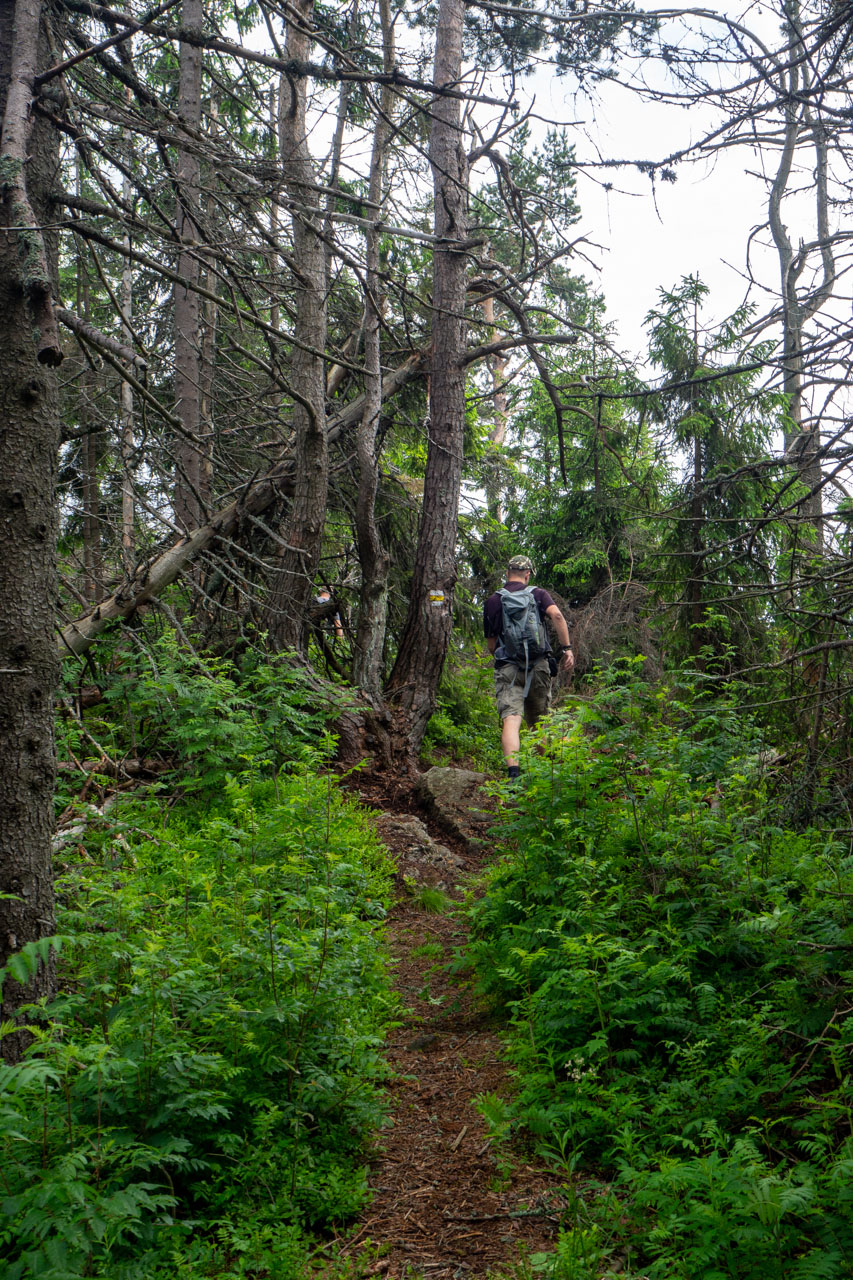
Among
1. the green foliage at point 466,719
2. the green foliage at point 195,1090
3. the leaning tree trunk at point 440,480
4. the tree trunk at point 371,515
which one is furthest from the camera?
the green foliage at point 466,719

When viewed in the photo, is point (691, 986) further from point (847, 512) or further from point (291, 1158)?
point (847, 512)

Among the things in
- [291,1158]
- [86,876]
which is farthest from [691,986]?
[86,876]

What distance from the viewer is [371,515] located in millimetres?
9578

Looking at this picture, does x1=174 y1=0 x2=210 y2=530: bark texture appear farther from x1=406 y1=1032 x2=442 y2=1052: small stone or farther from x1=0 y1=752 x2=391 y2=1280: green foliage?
x1=406 y1=1032 x2=442 y2=1052: small stone

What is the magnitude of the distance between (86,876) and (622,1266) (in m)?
3.42

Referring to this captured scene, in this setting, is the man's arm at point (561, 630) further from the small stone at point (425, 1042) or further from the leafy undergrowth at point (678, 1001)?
the small stone at point (425, 1042)

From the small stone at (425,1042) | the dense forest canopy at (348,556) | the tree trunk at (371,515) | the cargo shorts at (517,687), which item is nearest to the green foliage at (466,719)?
the dense forest canopy at (348,556)

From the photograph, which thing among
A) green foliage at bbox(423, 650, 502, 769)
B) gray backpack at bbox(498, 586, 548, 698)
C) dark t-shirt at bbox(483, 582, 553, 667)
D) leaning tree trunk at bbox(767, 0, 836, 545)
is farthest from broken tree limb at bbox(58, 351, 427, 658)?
leaning tree trunk at bbox(767, 0, 836, 545)

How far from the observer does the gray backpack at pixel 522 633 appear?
27.5 ft

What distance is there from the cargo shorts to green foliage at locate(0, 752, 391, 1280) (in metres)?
4.13

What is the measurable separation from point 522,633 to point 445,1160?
538cm

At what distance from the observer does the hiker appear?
8.38 meters

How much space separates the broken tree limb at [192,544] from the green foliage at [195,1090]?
2.88m

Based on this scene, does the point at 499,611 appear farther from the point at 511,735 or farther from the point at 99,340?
the point at 99,340
